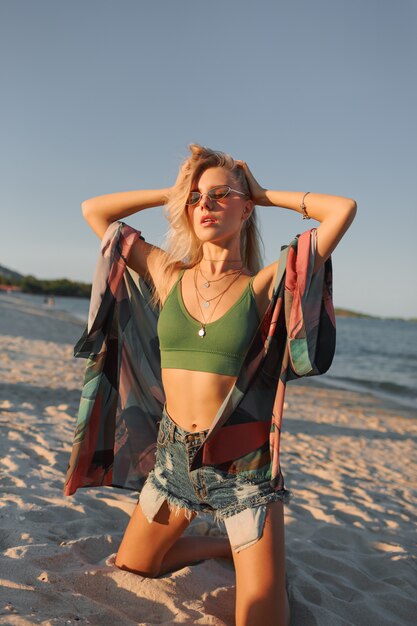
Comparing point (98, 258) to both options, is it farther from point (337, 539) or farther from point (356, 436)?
point (356, 436)

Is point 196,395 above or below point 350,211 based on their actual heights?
below

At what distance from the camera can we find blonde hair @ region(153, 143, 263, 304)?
3062 millimetres

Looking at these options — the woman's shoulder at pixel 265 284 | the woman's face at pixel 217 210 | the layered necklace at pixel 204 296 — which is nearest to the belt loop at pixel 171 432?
the layered necklace at pixel 204 296

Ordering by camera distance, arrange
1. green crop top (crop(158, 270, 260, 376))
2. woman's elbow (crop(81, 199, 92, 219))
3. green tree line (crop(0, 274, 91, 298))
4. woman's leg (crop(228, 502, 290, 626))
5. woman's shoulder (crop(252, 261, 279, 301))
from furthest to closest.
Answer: green tree line (crop(0, 274, 91, 298))
woman's elbow (crop(81, 199, 92, 219))
woman's shoulder (crop(252, 261, 279, 301))
green crop top (crop(158, 270, 260, 376))
woman's leg (crop(228, 502, 290, 626))

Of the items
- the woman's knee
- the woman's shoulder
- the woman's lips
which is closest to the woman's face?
the woman's lips

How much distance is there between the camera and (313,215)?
2816 mm

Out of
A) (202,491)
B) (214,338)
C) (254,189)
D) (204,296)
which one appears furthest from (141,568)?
(254,189)

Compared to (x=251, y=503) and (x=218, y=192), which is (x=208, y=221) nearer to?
(x=218, y=192)

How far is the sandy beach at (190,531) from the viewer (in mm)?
2752

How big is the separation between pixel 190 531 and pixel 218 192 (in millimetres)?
2447

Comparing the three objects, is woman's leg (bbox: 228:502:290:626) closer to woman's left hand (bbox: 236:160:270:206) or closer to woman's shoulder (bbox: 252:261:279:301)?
woman's shoulder (bbox: 252:261:279:301)

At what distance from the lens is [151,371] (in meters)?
3.39

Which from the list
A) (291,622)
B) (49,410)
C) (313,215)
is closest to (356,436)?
(49,410)

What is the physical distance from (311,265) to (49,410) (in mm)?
5799
